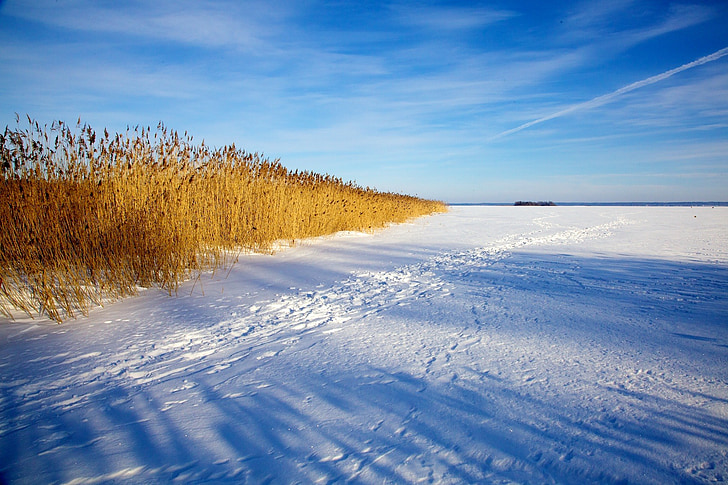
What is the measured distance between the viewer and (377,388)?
5.77 feet

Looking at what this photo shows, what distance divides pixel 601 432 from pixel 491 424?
1.31ft

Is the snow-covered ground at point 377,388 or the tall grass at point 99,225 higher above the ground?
the tall grass at point 99,225

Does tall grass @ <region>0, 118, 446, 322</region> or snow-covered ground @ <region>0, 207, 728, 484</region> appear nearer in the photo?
snow-covered ground @ <region>0, 207, 728, 484</region>

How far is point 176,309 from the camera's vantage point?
312 cm

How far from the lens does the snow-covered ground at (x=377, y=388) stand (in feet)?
4.14

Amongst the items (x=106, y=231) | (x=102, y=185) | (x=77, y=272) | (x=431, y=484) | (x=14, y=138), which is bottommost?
(x=431, y=484)

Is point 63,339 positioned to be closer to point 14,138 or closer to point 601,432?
point 14,138

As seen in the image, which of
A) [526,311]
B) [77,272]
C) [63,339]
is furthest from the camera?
[77,272]

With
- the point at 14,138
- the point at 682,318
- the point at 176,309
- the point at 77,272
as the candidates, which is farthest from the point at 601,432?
the point at 14,138

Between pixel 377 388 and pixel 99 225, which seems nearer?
pixel 377 388

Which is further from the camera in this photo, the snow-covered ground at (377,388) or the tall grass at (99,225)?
the tall grass at (99,225)

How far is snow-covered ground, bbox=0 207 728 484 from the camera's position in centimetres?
126

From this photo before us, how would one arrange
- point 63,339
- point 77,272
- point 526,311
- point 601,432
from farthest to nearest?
point 77,272 → point 526,311 → point 63,339 → point 601,432

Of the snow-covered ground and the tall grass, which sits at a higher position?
the tall grass
